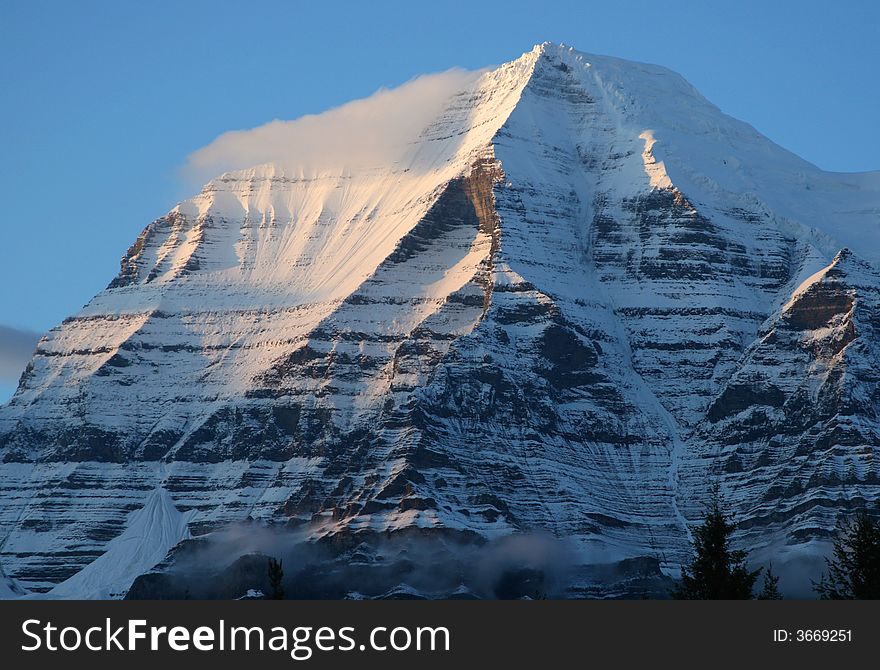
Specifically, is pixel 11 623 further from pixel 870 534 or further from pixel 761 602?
pixel 870 534

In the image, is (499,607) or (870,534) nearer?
(499,607)

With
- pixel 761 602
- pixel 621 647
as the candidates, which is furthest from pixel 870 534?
pixel 621 647

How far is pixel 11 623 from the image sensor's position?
86812 millimetres

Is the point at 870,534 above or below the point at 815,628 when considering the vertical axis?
above

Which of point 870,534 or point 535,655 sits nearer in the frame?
point 535,655

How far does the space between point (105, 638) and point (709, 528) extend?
3620 cm

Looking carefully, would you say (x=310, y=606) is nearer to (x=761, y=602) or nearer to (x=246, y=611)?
(x=246, y=611)

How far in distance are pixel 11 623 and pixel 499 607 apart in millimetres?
19023

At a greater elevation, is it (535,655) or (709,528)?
(709,528)

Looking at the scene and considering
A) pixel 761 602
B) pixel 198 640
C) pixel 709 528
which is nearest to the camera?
pixel 198 640

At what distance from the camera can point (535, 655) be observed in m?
86.2

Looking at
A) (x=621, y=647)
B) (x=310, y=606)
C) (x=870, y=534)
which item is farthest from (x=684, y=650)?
(x=870, y=534)

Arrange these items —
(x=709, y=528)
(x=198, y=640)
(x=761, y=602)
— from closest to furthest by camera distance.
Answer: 1. (x=198, y=640)
2. (x=761, y=602)
3. (x=709, y=528)

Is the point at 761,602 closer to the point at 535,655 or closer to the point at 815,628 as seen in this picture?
the point at 815,628
